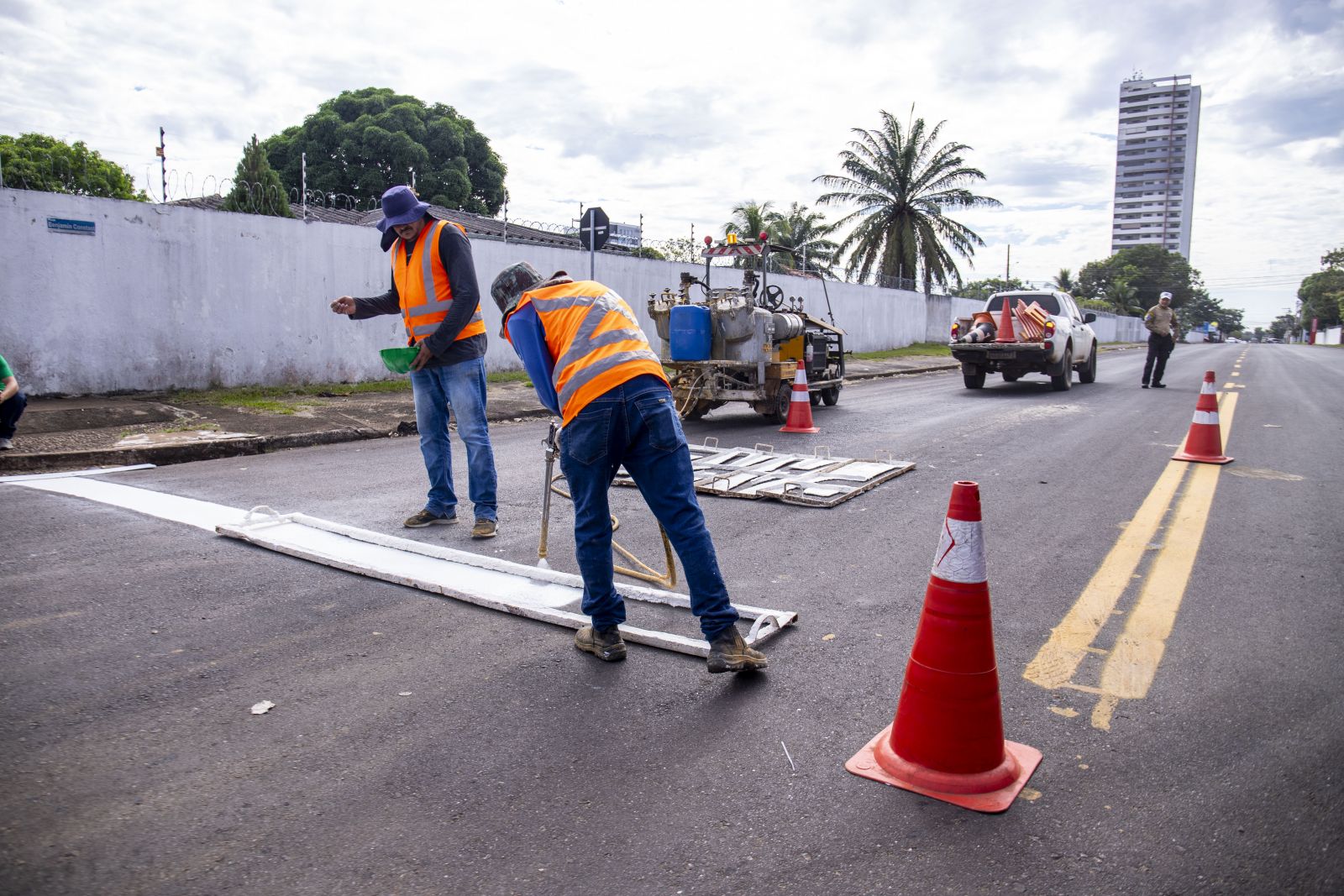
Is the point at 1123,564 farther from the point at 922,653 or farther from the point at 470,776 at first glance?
the point at 470,776

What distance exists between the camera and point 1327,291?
8781 centimetres

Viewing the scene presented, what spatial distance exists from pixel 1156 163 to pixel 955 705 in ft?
637

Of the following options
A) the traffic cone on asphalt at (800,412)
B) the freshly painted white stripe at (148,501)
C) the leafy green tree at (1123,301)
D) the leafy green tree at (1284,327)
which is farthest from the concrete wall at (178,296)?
the leafy green tree at (1284,327)

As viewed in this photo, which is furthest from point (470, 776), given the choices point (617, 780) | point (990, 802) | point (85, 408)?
point (85, 408)

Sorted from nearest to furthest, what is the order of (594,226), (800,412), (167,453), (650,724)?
(650,724)
(167,453)
(800,412)
(594,226)

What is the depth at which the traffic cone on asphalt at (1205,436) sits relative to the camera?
25.5ft

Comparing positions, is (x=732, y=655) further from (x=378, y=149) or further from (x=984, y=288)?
(x=984, y=288)

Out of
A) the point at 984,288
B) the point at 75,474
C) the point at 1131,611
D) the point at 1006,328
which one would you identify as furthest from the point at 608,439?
the point at 984,288

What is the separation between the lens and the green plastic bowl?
4941 millimetres

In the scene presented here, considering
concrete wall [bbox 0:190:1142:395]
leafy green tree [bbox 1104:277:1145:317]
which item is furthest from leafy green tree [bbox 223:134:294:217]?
leafy green tree [bbox 1104:277:1145:317]

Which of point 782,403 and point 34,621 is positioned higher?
point 782,403

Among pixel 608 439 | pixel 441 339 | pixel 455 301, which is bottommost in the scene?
pixel 608 439

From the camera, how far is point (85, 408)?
31.1 feet

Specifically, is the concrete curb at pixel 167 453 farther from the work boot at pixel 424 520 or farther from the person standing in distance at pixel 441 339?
the work boot at pixel 424 520
